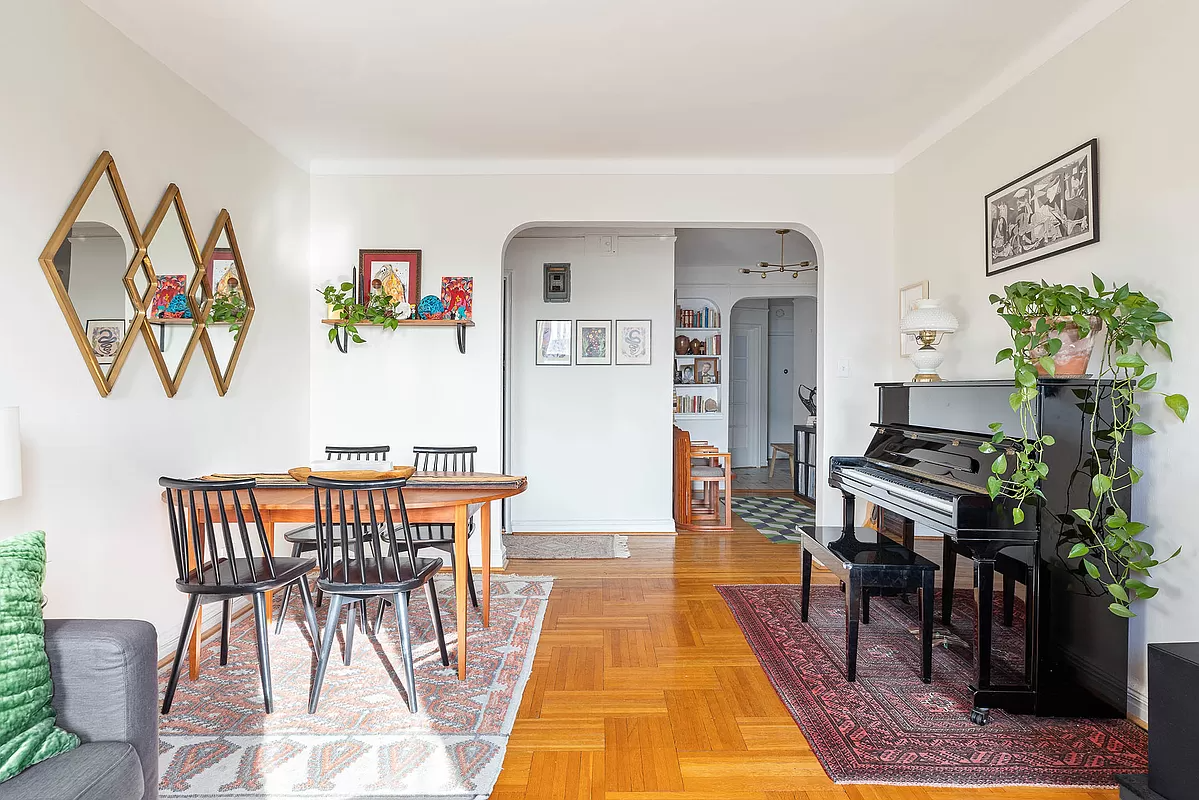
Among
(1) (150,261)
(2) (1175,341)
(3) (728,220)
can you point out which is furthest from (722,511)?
(1) (150,261)

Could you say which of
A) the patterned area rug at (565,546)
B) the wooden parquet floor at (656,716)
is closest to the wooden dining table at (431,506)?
the wooden parquet floor at (656,716)

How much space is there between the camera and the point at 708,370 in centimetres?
835

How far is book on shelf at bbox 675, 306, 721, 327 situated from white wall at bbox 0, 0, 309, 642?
531 centimetres

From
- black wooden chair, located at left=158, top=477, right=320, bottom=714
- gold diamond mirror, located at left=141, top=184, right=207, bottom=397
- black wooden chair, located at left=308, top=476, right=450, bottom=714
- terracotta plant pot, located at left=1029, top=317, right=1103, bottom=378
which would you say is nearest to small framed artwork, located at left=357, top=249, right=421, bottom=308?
gold diamond mirror, located at left=141, top=184, right=207, bottom=397

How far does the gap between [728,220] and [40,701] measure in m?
3.94

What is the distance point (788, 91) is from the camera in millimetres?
3275

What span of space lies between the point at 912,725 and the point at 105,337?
316 cm

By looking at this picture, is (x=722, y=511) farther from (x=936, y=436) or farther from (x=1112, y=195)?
(x=1112, y=195)

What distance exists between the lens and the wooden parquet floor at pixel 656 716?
1934 mm

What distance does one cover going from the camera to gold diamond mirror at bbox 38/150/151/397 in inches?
92.9

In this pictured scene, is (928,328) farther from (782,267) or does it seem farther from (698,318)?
(698,318)

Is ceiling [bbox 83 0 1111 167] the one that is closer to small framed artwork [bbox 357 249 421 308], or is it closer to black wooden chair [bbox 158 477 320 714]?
small framed artwork [bbox 357 249 421 308]

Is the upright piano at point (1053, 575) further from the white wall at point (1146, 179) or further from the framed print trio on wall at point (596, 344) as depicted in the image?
the framed print trio on wall at point (596, 344)

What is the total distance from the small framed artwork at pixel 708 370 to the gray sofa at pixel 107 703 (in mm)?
7236
